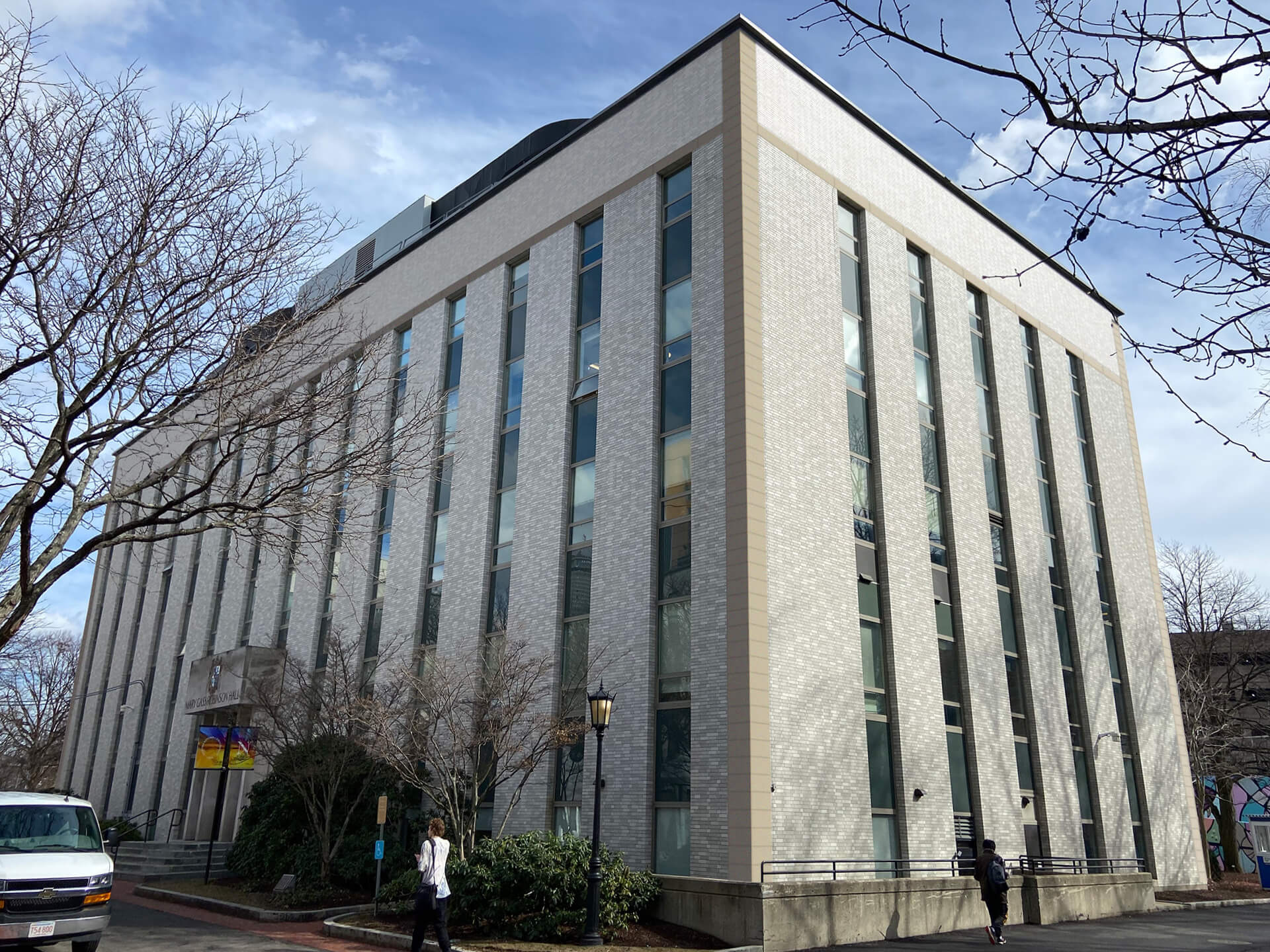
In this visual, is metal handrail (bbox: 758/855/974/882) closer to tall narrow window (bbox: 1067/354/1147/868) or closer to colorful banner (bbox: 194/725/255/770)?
tall narrow window (bbox: 1067/354/1147/868)

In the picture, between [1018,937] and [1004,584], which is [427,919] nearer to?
[1018,937]

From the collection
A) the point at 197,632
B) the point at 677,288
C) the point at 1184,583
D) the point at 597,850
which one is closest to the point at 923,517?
the point at 677,288

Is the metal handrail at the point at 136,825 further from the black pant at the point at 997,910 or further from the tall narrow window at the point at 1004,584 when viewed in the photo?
the black pant at the point at 997,910

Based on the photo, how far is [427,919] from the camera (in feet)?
41.3

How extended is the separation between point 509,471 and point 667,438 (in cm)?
577

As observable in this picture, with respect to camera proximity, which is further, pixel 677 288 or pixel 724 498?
pixel 677 288

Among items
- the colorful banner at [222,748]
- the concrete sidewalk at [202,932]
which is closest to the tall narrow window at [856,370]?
the concrete sidewalk at [202,932]

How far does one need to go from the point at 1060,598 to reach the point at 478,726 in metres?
17.8

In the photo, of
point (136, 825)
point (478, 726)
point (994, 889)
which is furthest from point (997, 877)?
point (136, 825)

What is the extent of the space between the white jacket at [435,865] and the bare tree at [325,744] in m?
7.13

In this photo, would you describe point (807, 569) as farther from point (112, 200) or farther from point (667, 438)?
point (112, 200)

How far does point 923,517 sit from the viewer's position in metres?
23.0

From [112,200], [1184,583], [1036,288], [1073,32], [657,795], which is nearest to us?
[1073,32]

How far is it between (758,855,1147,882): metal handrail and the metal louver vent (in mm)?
26911
